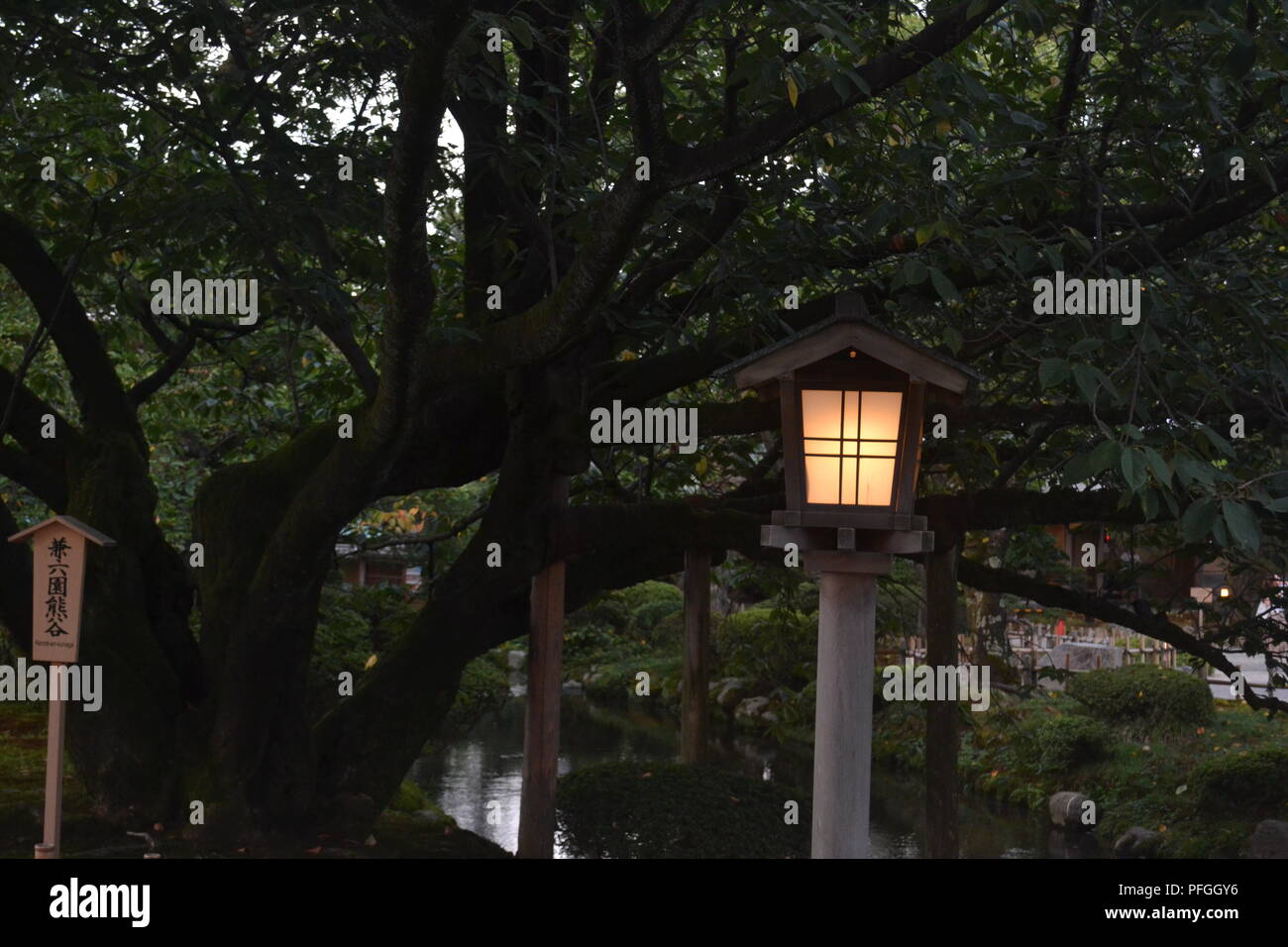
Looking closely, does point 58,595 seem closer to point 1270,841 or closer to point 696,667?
point 696,667

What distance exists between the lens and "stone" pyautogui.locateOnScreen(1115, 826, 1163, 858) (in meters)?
12.6

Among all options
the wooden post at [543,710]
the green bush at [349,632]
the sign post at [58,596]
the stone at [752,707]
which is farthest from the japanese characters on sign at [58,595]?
the stone at [752,707]

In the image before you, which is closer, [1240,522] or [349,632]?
[1240,522]

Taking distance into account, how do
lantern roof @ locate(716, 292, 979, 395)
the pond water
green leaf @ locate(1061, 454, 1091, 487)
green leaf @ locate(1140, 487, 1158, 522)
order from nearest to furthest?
1. green leaf @ locate(1061, 454, 1091, 487)
2. green leaf @ locate(1140, 487, 1158, 522)
3. lantern roof @ locate(716, 292, 979, 395)
4. the pond water

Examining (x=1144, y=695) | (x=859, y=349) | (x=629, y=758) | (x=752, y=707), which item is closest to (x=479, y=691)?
(x=629, y=758)

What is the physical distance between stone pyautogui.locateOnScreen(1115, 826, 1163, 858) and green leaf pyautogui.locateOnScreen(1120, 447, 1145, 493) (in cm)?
983

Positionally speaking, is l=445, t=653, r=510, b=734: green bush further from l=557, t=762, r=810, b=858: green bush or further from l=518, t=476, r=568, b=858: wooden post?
l=518, t=476, r=568, b=858: wooden post

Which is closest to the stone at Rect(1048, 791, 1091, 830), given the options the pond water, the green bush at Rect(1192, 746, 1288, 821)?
the pond water

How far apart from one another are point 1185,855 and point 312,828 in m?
8.66

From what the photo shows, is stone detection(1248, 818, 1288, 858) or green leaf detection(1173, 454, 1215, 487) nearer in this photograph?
green leaf detection(1173, 454, 1215, 487)

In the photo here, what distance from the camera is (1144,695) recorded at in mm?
15531

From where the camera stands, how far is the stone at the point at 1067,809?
1388cm

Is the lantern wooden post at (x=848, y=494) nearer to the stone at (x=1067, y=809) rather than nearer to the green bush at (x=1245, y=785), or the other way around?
the green bush at (x=1245, y=785)

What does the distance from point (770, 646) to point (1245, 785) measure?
16.8 ft
